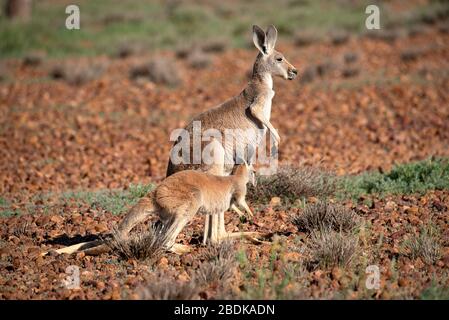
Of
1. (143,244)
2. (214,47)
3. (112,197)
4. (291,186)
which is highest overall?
(214,47)

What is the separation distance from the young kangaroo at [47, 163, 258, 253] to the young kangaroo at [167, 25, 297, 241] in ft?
1.06

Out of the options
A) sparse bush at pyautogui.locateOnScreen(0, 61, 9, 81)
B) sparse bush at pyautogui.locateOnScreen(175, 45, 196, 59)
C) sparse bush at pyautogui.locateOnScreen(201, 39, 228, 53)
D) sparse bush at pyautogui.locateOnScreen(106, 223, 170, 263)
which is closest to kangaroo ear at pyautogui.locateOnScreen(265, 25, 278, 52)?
sparse bush at pyautogui.locateOnScreen(106, 223, 170, 263)

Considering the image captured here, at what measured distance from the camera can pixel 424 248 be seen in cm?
582

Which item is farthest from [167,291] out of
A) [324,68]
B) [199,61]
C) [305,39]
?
[305,39]

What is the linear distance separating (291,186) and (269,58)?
162cm

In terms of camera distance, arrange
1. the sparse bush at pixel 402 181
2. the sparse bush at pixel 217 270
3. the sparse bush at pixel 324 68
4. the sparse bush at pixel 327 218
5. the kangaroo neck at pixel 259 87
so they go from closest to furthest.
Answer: the sparse bush at pixel 217 270 → the sparse bush at pixel 327 218 → the kangaroo neck at pixel 259 87 → the sparse bush at pixel 402 181 → the sparse bush at pixel 324 68

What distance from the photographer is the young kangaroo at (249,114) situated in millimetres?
6801

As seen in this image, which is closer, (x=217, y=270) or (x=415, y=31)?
(x=217, y=270)

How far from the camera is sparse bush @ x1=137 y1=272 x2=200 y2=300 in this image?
484cm

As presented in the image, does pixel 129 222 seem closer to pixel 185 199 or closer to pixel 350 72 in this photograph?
pixel 185 199

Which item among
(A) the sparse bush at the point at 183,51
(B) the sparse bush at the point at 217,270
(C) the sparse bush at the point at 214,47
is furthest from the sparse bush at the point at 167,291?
(C) the sparse bush at the point at 214,47

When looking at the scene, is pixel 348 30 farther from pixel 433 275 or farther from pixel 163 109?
pixel 433 275

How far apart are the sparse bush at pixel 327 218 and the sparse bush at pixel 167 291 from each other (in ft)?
6.54

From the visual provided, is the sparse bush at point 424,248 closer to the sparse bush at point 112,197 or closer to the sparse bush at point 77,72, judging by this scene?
Answer: the sparse bush at point 112,197
